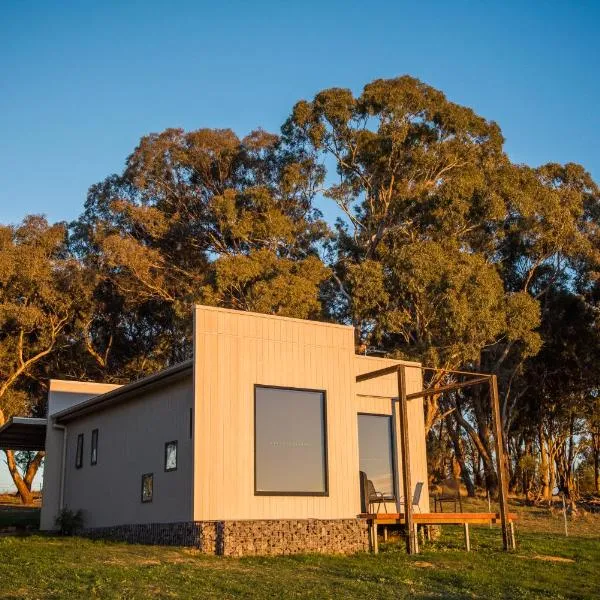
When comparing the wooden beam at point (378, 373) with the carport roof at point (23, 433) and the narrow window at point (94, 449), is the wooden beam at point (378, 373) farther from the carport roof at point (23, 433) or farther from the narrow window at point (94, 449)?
the carport roof at point (23, 433)

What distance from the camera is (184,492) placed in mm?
14422

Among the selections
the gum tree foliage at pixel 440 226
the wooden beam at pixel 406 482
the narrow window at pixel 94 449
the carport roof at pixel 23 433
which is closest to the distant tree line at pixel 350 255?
the gum tree foliage at pixel 440 226

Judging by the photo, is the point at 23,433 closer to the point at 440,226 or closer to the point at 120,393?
the point at 120,393

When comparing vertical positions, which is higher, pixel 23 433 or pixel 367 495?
pixel 23 433

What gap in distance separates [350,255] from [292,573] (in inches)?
698

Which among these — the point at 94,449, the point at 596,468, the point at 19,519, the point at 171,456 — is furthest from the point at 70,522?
the point at 596,468

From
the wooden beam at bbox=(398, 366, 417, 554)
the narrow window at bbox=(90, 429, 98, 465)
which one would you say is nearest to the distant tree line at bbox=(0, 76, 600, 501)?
the narrow window at bbox=(90, 429, 98, 465)

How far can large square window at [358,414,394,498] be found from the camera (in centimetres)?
1678

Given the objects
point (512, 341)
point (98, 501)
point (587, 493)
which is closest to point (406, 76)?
point (512, 341)

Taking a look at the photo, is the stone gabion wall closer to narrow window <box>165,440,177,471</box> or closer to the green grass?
narrow window <box>165,440,177,471</box>

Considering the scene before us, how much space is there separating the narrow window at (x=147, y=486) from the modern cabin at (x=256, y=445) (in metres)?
0.02

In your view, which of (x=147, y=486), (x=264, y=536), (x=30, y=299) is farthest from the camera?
(x=30, y=299)

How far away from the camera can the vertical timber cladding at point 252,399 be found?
1370 centimetres

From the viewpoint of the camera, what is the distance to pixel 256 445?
14.2 metres
